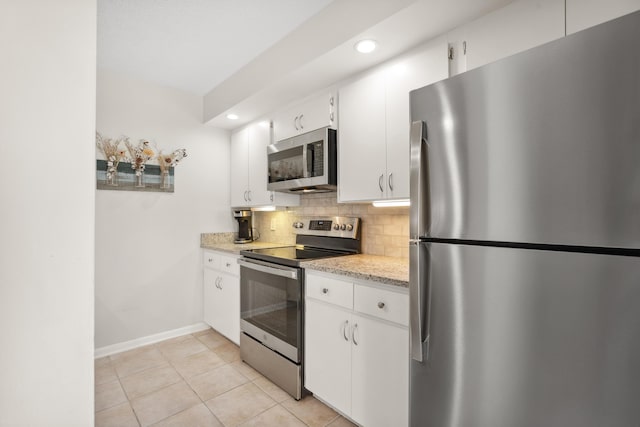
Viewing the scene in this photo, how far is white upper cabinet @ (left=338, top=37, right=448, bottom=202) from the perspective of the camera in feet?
5.60

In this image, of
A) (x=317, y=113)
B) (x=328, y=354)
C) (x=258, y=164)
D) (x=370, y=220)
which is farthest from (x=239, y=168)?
(x=328, y=354)

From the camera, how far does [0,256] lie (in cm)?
85

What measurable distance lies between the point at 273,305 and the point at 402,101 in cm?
158

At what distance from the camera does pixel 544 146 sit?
826mm

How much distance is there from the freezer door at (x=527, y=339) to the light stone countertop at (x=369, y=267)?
0.44 meters

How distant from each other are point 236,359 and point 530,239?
8.14ft

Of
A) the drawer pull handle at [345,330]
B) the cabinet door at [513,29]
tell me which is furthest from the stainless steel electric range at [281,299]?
the cabinet door at [513,29]

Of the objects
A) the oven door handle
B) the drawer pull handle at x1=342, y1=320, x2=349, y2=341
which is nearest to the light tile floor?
the drawer pull handle at x1=342, y1=320, x2=349, y2=341

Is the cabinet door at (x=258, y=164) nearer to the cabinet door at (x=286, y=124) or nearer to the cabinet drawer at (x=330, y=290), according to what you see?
the cabinet door at (x=286, y=124)

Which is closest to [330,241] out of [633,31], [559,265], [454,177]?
[454,177]

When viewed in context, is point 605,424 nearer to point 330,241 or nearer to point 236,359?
point 330,241

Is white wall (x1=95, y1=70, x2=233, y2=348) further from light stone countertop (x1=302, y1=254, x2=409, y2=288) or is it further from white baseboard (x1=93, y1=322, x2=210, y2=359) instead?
light stone countertop (x1=302, y1=254, x2=409, y2=288)

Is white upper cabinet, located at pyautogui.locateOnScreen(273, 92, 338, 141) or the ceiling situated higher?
the ceiling

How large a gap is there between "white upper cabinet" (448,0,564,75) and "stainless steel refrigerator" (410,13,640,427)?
0.62 metres
